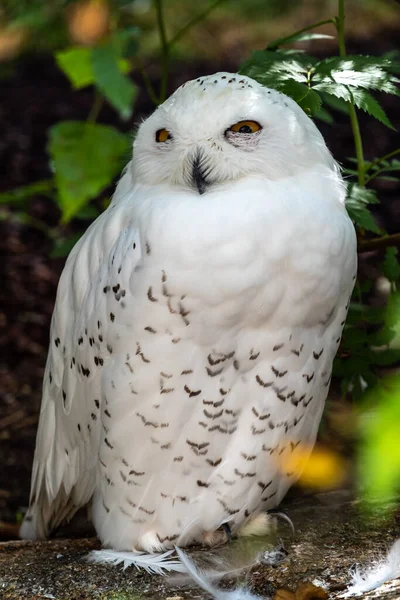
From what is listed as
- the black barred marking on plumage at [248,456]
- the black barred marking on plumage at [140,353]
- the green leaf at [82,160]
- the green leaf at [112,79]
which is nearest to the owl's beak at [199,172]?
the black barred marking on plumage at [140,353]

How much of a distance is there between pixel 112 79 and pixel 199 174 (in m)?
0.95

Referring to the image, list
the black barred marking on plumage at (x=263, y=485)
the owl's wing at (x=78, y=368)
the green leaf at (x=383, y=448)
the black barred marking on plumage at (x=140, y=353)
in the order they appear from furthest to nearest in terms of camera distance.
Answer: the black barred marking on plumage at (x=263, y=485) < the owl's wing at (x=78, y=368) < the black barred marking on plumage at (x=140, y=353) < the green leaf at (x=383, y=448)

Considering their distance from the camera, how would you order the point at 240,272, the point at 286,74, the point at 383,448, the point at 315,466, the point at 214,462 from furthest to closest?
the point at 315,466 → the point at 214,462 → the point at 286,74 → the point at 240,272 → the point at 383,448

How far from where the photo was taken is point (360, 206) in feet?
9.34

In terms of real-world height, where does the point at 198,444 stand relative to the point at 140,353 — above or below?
below

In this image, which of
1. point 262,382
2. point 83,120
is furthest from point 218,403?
point 83,120

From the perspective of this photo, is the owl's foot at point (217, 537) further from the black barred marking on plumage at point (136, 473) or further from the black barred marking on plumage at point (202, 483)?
the black barred marking on plumage at point (136, 473)

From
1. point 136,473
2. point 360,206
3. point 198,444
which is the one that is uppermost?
point 360,206

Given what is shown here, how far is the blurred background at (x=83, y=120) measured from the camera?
3.52 meters

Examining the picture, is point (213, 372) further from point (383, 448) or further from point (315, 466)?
point (383, 448)

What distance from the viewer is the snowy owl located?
2396mm

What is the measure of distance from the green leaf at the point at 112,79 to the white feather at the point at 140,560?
1535 millimetres

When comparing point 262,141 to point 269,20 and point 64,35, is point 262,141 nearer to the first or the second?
point 64,35

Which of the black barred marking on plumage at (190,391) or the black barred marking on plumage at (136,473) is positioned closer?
the black barred marking on plumage at (190,391)
